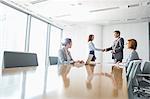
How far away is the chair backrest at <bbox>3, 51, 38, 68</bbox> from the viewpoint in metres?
1.70

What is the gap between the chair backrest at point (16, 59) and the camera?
1702mm

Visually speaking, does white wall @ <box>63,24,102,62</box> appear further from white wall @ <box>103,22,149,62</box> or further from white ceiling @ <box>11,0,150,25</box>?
white ceiling @ <box>11,0,150,25</box>

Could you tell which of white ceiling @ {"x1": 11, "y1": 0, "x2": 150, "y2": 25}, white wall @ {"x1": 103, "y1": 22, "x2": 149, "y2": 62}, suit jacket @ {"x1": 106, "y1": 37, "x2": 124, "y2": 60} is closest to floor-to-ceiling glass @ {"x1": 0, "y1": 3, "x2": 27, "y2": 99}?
white ceiling @ {"x1": 11, "y1": 0, "x2": 150, "y2": 25}

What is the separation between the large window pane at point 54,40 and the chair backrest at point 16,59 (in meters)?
6.44

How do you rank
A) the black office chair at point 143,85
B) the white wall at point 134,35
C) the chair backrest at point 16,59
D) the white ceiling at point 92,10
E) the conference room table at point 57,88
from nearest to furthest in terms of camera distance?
the conference room table at point 57,88 < the chair backrest at point 16,59 < the black office chair at point 143,85 < the white ceiling at point 92,10 < the white wall at point 134,35

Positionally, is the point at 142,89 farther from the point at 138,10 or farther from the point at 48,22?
the point at 48,22

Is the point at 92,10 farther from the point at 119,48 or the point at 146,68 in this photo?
the point at 146,68

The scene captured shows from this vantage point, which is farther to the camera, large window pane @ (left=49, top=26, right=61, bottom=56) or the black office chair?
large window pane @ (left=49, top=26, right=61, bottom=56)

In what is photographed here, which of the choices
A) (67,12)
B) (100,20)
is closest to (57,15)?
(67,12)

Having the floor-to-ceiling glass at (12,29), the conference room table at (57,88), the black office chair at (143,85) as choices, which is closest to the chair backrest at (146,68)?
the black office chair at (143,85)

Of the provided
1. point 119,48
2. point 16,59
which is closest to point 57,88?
Result: point 16,59

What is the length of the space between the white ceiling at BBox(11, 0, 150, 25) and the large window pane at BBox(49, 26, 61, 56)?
0.79 m

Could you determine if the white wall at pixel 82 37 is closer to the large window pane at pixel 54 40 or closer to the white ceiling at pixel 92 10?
the large window pane at pixel 54 40

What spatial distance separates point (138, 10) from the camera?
659 centimetres
